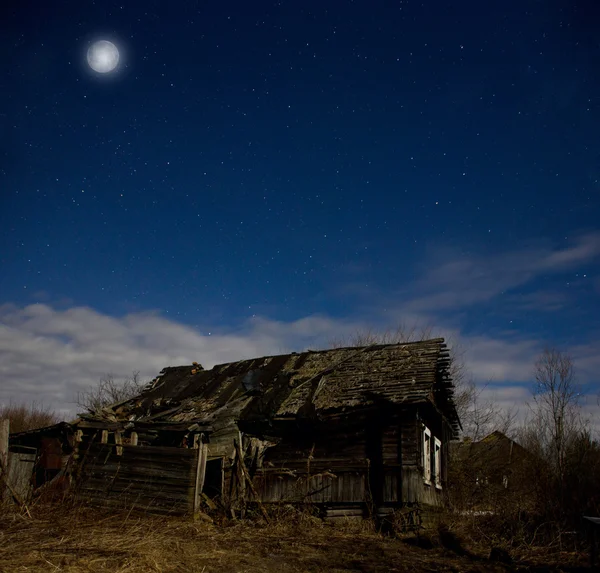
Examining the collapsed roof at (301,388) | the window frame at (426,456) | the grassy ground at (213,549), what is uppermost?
the collapsed roof at (301,388)

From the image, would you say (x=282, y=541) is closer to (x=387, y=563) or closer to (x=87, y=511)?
(x=387, y=563)

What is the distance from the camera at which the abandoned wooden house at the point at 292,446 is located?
48.1ft

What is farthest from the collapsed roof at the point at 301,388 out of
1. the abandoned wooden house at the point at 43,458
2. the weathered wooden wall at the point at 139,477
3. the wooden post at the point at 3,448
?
the wooden post at the point at 3,448

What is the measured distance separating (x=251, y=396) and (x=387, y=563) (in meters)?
9.09

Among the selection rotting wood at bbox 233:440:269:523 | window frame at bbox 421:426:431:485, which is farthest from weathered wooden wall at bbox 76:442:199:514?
window frame at bbox 421:426:431:485

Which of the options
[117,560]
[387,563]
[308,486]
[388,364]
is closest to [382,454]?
[308,486]

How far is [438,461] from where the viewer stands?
1905 centimetres

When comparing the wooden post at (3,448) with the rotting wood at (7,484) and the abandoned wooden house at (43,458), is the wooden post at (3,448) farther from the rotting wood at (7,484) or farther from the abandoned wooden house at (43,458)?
the abandoned wooden house at (43,458)

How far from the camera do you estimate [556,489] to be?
42.5 feet

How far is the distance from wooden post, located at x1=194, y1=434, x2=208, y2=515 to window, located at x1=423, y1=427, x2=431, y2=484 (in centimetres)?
642

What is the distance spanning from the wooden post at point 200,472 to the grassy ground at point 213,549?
670mm

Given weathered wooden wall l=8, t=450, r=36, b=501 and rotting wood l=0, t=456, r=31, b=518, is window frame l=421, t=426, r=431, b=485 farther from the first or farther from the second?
weathered wooden wall l=8, t=450, r=36, b=501

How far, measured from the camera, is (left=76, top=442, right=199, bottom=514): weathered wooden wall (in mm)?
14828

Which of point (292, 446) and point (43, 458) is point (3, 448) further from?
point (292, 446)
